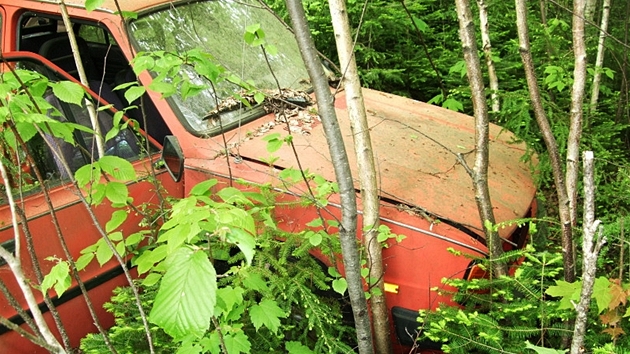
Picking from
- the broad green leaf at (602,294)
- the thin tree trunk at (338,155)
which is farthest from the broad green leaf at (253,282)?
the broad green leaf at (602,294)

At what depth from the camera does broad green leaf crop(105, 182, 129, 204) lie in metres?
2.41

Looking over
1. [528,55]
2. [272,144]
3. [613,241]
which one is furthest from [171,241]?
[613,241]

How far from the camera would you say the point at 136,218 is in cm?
317

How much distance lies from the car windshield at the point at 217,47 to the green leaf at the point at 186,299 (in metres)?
1.91

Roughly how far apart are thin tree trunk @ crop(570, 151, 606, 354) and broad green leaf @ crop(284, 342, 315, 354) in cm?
120

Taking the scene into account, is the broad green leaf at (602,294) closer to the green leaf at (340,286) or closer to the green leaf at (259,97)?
the green leaf at (340,286)

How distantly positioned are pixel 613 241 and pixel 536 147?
37.6 inches

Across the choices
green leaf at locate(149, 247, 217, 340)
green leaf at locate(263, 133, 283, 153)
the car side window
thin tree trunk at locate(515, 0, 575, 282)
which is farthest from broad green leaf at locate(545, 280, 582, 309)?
the car side window

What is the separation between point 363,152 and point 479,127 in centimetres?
63

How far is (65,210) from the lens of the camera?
2.91m

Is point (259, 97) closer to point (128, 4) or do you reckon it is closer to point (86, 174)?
point (86, 174)

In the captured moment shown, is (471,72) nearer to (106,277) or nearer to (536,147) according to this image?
(536,147)

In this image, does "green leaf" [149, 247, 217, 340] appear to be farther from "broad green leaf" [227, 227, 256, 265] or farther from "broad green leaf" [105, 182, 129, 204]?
"broad green leaf" [105, 182, 129, 204]

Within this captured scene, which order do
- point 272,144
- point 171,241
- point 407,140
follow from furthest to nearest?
point 407,140 < point 272,144 < point 171,241
